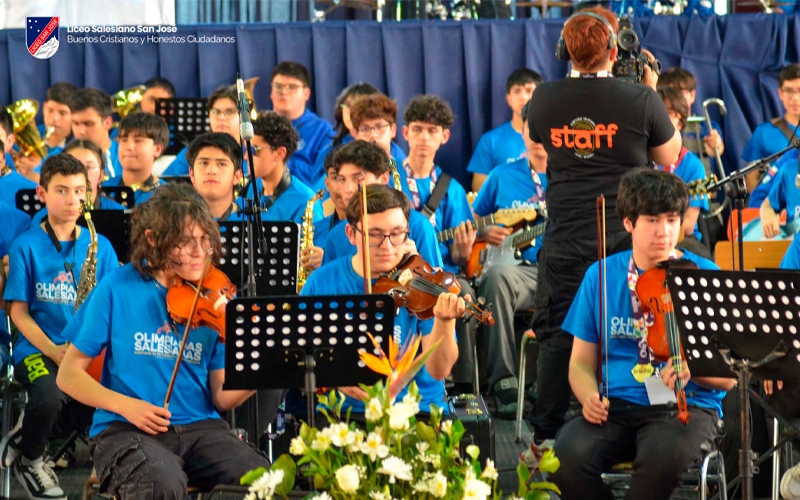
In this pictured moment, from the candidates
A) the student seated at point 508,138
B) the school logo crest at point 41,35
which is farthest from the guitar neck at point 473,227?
the school logo crest at point 41,35

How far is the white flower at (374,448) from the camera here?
1.98 metres

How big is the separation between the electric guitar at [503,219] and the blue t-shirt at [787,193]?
51.2 inches

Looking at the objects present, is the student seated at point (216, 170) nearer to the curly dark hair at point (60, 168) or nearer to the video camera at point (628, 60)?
the curly dark hair at point (60, 168)

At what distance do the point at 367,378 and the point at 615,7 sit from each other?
4.86 metres

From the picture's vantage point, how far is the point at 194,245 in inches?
126

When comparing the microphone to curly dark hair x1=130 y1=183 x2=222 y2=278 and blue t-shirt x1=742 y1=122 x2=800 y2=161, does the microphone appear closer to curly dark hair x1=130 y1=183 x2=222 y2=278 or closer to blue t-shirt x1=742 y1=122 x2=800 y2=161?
curly dark hair x1=130 y1=183 x2=222 y2=278

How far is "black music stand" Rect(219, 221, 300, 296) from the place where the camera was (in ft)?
12.3

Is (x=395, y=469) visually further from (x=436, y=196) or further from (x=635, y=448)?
(x=436, y=196)

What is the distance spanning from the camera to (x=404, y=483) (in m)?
2.02

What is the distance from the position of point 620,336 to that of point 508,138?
3150mm

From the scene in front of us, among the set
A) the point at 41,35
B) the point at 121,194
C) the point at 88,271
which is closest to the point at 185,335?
the point at 88,271

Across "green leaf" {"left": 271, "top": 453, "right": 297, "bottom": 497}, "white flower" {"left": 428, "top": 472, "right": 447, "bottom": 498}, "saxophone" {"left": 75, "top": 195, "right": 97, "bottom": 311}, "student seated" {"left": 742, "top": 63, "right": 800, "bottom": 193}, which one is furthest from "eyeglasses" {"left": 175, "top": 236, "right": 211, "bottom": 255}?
"student seated" {"left": 742, "top": 63, "right": 800, "bottom": 193}

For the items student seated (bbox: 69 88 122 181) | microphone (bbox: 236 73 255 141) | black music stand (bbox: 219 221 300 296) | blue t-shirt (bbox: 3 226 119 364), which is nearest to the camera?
microphone (bbox: 236 73 255 141)

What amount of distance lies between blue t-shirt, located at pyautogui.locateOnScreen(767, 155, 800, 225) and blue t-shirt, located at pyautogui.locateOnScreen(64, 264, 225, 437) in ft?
11.3
